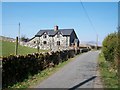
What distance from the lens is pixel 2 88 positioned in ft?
38.1

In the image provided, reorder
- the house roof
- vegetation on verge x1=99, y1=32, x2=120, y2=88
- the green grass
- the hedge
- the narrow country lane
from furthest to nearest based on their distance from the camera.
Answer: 1. the house roof
2. vegetation on verge x1=99, y1=32, x2=120, y2=88
3. the hedge
4. the green grass
5. the narrow country lane

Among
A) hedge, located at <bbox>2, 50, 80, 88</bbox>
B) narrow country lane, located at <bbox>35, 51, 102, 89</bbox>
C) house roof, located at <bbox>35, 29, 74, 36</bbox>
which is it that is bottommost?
narrow country lane, located at <bbox>35, 51, 102, 89</bbox>

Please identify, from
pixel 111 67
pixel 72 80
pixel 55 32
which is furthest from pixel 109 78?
pixel 55 32

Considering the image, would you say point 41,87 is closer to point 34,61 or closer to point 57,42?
point 34,61

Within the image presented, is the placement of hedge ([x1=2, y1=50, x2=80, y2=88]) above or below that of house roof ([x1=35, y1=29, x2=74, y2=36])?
below

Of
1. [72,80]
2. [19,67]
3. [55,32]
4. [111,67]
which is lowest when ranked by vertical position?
[72,80]

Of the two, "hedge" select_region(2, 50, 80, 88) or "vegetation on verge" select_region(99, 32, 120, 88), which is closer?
"hedge" select_region(2, 50, 80, 88)

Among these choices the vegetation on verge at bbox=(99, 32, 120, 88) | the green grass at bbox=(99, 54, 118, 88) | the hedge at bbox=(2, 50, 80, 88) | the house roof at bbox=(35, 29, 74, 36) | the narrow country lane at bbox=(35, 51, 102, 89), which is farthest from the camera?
the house roof at bbox=(35, 29, 74, 36)

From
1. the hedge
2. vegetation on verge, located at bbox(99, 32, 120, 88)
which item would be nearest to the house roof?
vegetation on verge, located at bbox(99, 32, 120, 88)

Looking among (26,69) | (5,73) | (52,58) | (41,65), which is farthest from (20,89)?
(52,58)

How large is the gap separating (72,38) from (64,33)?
389 centimetres

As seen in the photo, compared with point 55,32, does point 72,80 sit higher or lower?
lower

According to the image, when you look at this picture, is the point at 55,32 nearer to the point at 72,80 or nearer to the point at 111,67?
the point at 111,67

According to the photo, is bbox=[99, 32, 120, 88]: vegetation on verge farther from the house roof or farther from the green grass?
the house roof
